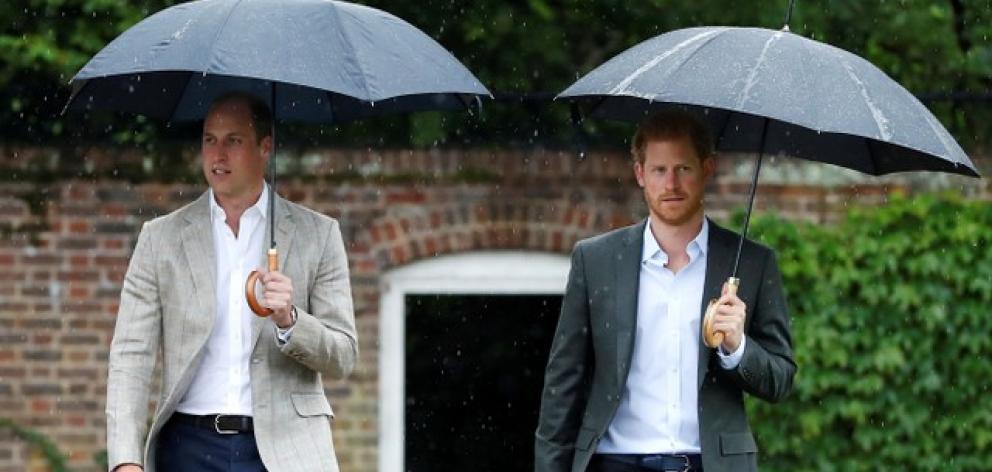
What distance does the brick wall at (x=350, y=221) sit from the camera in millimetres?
8852

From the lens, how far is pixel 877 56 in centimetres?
921

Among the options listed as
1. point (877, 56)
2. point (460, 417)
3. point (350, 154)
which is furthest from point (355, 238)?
point (877, 56)

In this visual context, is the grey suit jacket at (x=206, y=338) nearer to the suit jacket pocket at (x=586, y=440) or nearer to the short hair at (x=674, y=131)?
the suit jacket pocket at (x=586, y=440)

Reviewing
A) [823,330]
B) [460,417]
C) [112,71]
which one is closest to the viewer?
[112,71]

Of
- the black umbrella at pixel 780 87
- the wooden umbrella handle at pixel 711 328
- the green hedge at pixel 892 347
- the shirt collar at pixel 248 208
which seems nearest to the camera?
the black umbrella at pixel 780 87

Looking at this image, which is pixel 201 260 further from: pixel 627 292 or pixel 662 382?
pixel 662 382

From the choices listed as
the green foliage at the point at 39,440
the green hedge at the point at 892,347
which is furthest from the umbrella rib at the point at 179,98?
Answer: the green hedge at the point at 892,347

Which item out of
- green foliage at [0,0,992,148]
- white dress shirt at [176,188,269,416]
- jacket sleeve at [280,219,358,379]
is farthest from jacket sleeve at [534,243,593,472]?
green foliage at [0,0,992,148]

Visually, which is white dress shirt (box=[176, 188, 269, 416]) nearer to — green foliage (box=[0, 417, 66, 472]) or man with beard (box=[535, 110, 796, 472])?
man with beard (box=[535, 110, 796, 472])

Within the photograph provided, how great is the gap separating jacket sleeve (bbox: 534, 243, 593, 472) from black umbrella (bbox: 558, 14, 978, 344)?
0.43m

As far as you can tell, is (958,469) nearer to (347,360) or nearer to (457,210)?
(457,210)

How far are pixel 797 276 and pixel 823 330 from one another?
0.27 m

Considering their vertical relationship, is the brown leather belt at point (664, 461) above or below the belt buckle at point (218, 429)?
below

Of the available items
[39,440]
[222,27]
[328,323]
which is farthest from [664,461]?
[39,440]
